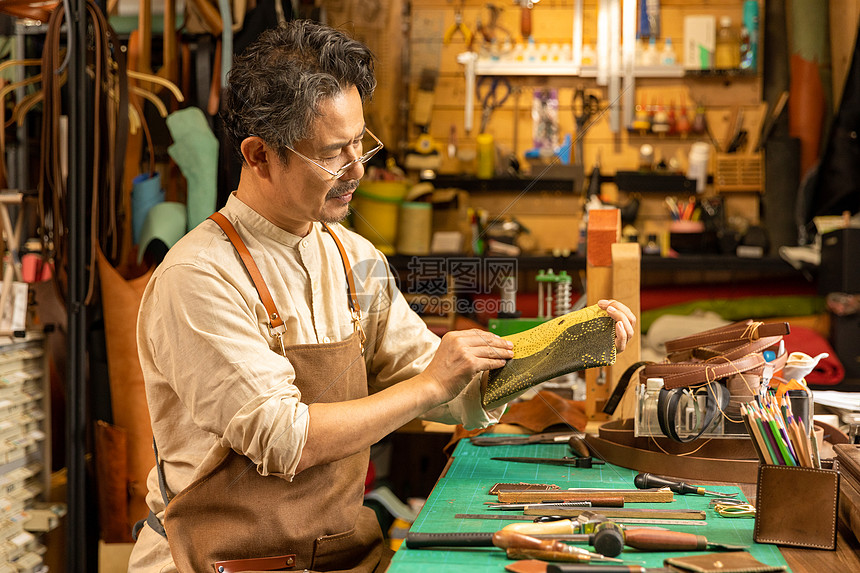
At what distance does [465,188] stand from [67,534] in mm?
2778

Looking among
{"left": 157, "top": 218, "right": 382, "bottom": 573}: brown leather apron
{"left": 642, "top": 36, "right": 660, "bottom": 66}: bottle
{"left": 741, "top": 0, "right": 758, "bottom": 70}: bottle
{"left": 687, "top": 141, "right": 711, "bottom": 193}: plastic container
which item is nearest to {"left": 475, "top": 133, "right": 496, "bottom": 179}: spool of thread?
{"left": 642, "top": 36, "right": 660, "bottom": 66}: bottle

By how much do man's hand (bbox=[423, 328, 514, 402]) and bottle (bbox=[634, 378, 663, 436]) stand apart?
377 mm

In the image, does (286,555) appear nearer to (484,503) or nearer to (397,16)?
(484,503)

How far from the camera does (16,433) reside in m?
2.61

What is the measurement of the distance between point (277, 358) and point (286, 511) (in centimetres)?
32

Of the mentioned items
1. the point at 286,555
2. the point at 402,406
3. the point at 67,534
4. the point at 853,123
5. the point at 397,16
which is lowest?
the point at 67,534

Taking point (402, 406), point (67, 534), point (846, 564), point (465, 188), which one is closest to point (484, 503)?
point (402, 406)

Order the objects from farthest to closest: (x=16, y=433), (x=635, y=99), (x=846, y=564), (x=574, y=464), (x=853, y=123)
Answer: (x=635, y=99) → (x=853, y=123) → (x=16, y=433) → (x=574, y=464) → (x=846, y=564)

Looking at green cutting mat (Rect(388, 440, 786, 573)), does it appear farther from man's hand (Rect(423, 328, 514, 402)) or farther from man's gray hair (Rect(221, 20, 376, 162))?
man's gray hair (Rect(221, 20, 376, 162))

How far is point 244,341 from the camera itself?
4.82 feet

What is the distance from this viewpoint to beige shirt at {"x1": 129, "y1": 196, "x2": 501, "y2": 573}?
143cm

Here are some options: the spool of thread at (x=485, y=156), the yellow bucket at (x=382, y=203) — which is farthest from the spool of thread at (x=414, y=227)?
the spool of thread at (x=485, y=156)

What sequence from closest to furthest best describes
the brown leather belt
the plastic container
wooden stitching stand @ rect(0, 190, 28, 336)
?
the brown leather belt, wooden stitching stand @ rect(0, 190, 28, 336), the plastic container

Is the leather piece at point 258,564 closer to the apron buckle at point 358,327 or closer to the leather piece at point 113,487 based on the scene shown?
→ the apron buckle at point 358,327
